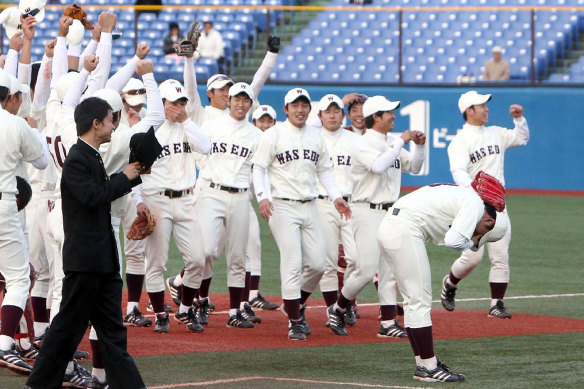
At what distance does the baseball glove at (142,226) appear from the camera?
891 cm

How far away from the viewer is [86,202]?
7.01 meters

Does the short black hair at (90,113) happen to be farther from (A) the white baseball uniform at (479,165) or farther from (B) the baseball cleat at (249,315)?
(A) the white baseball uniform at (479,165)

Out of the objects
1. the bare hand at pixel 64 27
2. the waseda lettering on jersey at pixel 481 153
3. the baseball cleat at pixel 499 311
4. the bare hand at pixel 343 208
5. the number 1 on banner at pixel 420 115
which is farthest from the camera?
the number 1 on banner at pixel 420 115

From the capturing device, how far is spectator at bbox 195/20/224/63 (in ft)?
80.0

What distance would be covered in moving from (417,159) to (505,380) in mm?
3304

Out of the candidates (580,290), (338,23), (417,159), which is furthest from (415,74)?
(417,159)

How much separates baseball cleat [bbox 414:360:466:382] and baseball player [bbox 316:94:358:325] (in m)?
2.83

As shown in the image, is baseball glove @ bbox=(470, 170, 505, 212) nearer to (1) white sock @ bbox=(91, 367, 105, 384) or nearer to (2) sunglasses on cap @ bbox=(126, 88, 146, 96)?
(1) white sock @ bbox=(91, 367, 105, 384)

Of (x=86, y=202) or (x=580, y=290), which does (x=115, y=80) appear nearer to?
(x=86, y=202)

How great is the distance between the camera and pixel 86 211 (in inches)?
281

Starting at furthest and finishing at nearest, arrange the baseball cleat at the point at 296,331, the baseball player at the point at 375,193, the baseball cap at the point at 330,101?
the baseball cap at the point at 330,101
the baseball player at the point at 375,193
the baseball cleat at the point at 296,331

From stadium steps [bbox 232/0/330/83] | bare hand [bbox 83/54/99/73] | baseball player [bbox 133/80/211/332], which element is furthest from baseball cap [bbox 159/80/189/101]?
stadium steps [bbox 232/0/330/83]

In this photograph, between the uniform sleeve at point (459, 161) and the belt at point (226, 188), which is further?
the uniform sleeve at point (459, 161)

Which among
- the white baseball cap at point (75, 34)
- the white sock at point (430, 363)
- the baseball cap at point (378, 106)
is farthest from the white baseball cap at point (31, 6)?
the white sock at point (430, 363)
